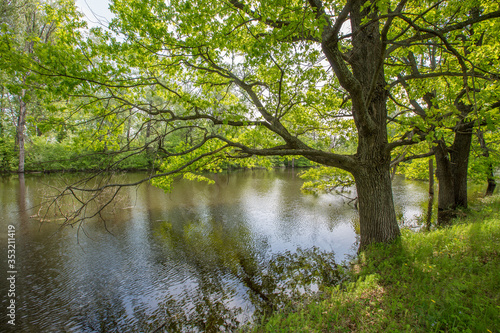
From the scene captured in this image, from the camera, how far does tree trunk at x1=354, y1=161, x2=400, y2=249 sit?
5395 mm

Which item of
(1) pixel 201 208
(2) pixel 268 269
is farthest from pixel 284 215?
(2) pixel 268 269

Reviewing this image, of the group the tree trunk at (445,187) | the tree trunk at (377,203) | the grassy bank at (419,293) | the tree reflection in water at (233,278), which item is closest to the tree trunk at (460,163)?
the tree trunk at (445,187)

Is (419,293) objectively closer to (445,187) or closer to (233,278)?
(233,278)

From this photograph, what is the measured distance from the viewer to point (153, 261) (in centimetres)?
767

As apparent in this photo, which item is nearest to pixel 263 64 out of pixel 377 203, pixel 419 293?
pixel 377 203

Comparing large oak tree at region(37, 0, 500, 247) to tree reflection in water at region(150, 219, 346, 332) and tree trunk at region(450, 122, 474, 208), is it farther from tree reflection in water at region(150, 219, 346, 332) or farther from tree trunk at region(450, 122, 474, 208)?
tree trunk at region(450, 122, 474, 208)

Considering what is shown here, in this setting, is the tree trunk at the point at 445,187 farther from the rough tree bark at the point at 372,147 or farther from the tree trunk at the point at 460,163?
the rough tree bark at the point at 372,147

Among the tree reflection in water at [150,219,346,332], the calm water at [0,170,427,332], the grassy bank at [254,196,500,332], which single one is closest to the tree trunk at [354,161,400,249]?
the grassy bank at [254,196,500,332]

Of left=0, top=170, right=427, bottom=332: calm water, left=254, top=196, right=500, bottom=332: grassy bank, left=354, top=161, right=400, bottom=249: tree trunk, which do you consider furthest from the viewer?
left=354, top=161, right=400, bottom=249: tree trunk

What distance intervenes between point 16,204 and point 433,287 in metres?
19.2

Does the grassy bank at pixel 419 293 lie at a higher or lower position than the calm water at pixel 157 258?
higher

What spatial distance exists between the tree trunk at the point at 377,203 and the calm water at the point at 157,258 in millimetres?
2281

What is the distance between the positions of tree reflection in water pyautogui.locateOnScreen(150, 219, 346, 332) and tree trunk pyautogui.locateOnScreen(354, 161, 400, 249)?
147cm

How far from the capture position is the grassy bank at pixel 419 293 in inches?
113
